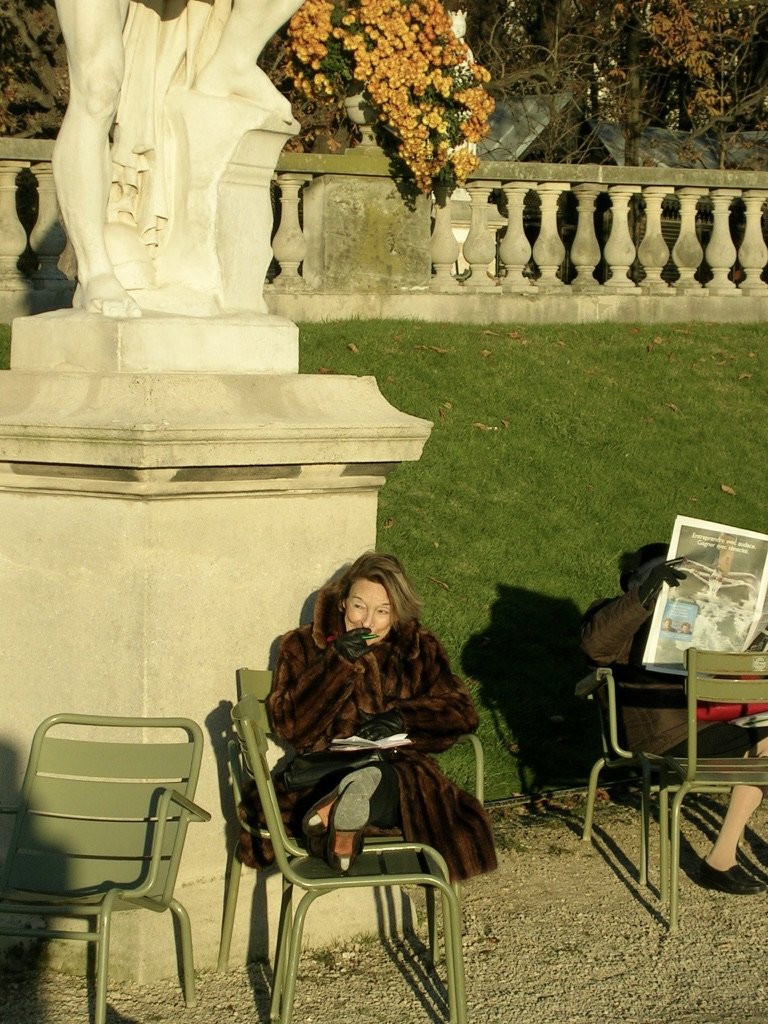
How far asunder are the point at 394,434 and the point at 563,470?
4141 mm

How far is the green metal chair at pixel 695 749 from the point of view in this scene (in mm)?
5051

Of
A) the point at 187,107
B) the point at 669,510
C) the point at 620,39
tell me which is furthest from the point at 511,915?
the point at 620,39

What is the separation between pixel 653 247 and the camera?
11586 millimetres

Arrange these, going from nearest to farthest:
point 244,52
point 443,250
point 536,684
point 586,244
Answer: point 244,52 → point 536,684 → point 443,250 → point 586,244

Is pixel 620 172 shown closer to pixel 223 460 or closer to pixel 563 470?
pixel 563 470

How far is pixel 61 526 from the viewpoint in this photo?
181 inches

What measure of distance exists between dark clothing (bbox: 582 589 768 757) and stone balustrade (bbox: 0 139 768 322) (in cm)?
515

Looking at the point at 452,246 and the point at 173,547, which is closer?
the point at 173,547

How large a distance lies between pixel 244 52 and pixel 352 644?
6.19ft

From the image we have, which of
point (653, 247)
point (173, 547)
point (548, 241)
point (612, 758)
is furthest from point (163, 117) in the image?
point (653, 247)

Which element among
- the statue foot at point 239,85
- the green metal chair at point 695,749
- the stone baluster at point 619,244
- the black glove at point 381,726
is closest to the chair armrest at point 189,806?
the black glove at point 381,726

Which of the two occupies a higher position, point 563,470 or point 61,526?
point 61,526

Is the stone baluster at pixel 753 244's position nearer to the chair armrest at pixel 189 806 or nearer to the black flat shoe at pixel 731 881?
the black flat shoe at pixel 731 881

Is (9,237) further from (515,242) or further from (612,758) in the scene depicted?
(612,758)
